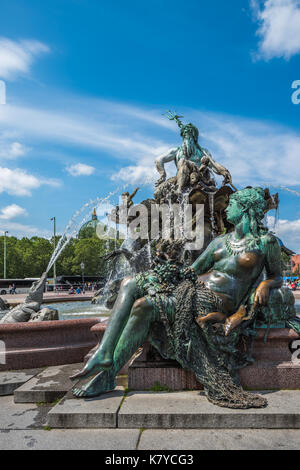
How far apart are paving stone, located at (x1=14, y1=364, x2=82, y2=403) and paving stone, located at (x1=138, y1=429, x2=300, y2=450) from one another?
4.30ft

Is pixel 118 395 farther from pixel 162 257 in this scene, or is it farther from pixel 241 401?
pixel 162 257

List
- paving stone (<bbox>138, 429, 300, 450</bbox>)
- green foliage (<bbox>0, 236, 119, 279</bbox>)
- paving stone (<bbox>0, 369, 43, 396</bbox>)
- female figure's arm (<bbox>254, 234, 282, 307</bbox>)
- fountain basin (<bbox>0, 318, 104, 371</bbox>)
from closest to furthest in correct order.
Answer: paving stone (<bbox>138, 429, 300, 450</bbox>), female figure's arm (<bbox>254, 234, 282, 307</bbox>), paving stone (<bbox>0, 369, 43, 396</bbox>), fountain basin (<bbox>0, 318, 104, 371</bbox>), green foliage (<bbox>0, 236, 119, 279</bbox>)

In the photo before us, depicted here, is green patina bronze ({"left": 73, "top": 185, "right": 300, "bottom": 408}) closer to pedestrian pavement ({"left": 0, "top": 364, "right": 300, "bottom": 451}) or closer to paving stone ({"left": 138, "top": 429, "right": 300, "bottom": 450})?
pedestrian pavement ({"left": 0, "top": 364, "right": 300, "bottom": 451})

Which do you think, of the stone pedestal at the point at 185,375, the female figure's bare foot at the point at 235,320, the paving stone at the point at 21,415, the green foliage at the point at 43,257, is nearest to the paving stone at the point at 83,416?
the paving stone at the point at 21,415

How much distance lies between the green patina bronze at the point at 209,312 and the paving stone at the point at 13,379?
48.0 inches

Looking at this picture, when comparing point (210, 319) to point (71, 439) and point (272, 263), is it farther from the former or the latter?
point (71, 439)

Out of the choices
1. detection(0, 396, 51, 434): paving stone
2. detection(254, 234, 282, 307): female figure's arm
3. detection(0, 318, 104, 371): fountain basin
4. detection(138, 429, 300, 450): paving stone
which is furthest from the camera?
detection(0, 318, 104, 371): fountain basin

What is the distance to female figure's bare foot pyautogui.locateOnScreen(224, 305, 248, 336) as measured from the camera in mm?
3506

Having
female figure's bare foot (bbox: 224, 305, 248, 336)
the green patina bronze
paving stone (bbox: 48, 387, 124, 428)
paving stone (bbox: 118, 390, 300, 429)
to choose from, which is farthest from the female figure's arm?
paving stone (bbox: 48, 387, 124, 428)

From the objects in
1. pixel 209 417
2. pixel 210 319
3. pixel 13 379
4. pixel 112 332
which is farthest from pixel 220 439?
pixel 13 379

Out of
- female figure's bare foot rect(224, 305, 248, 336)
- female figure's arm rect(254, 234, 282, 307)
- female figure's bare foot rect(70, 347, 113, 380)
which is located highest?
female figure's arm rect(254, 234, 282, 307)

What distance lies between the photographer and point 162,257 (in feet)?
12.5

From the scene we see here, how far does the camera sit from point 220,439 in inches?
112

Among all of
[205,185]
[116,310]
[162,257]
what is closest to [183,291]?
[162,257]
